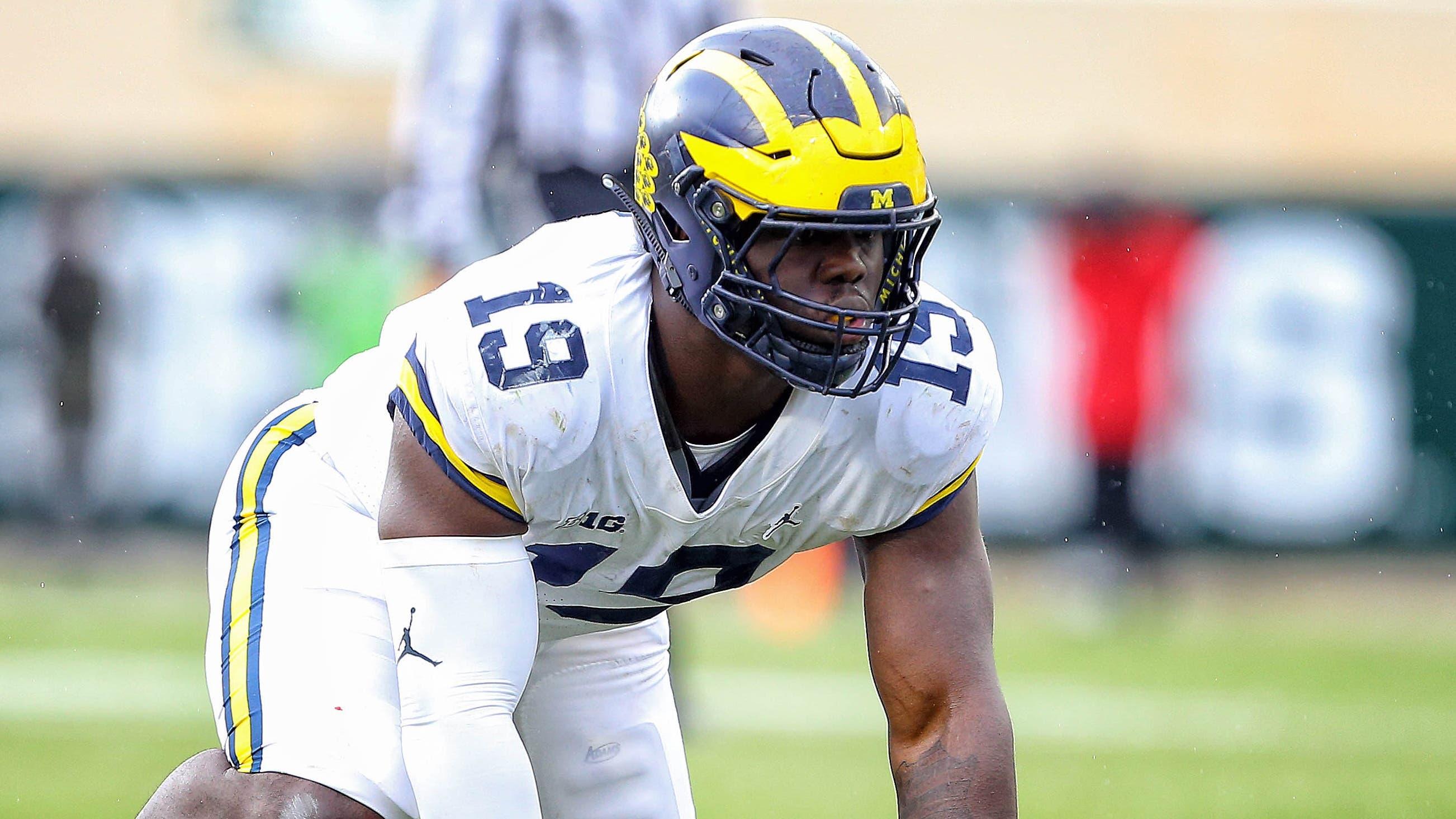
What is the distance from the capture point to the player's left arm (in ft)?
9.11

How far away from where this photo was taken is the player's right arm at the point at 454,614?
2625 mm

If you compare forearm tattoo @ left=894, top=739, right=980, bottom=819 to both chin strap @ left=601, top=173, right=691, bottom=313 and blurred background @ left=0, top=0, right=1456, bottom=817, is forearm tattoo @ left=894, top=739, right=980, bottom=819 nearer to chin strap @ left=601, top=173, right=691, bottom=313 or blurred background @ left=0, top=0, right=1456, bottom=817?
chin strap @ left=601, top=173, right=691, bottom=313

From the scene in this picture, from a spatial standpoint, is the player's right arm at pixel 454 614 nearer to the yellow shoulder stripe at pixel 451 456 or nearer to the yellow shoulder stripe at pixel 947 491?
the yellow shoulder stripe at pixel 451 456

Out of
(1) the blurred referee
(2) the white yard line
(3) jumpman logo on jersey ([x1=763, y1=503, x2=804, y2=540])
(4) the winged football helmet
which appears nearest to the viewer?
(4) the winged football helmet

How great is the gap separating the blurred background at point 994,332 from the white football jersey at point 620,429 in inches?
71.9

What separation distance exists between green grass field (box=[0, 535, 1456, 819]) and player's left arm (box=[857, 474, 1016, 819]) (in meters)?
2.37

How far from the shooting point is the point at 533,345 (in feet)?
8.72

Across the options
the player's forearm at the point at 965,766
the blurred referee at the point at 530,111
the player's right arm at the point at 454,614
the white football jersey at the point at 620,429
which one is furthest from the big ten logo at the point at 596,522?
the blurred referee at the point at 530,111

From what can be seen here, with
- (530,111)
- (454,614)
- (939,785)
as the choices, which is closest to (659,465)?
(454,614)

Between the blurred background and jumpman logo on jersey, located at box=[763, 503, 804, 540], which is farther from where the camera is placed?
the blurred background

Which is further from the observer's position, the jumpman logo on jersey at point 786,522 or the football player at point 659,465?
the jumpman logo on jersey at point 786,522

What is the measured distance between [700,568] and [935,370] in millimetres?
488

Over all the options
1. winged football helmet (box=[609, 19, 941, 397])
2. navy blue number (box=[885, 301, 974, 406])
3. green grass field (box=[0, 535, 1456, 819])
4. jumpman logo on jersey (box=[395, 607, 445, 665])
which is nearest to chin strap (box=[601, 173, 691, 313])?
winged football helmet (box=[609, 19, 941, 397])

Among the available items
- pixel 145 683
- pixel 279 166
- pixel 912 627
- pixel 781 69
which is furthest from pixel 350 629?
pixel 279 166
